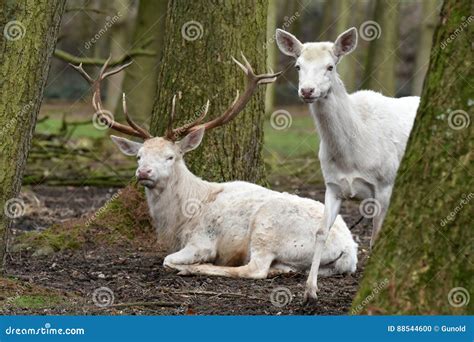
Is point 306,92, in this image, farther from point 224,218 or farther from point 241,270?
point 224,218

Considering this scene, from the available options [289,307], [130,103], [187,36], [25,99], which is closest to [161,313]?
[289,307]

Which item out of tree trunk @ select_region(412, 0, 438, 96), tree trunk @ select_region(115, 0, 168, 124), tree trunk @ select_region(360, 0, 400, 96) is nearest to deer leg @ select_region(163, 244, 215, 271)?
tree trunk @ select_region(115, 0, 168, 124)

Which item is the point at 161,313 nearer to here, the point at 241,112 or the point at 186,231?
the point at 186,231

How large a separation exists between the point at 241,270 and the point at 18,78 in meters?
2.46

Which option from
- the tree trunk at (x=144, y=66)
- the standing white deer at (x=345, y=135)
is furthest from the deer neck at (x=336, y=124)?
the tree trunk at (x=144, y=66)

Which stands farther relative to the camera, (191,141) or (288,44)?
(191,141)

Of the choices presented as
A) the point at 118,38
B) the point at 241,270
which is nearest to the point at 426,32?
the point at 118,38

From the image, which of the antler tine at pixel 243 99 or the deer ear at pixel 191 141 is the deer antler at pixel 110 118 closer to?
the deer ear at pixel 191 141

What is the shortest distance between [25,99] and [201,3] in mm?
2617

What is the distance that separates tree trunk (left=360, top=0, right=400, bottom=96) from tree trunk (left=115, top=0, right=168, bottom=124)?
4.10m

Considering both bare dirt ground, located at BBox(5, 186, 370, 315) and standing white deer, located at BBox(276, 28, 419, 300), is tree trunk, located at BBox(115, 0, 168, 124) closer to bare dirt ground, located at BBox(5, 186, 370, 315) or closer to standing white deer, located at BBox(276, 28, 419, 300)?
bare dirt ground, located at BBox(5, 186, 370, 315)

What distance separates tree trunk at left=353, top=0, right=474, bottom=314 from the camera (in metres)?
5.53

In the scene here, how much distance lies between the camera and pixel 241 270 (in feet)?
27.4

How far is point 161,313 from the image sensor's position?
680 centimetres
